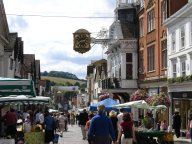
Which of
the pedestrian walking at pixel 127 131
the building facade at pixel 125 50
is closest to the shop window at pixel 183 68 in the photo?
the building facade at pixel 125 50

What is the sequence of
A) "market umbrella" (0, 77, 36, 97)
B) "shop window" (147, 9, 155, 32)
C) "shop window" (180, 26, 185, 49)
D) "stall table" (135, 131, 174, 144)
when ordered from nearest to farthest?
"market umbrella" (0, 77, 36, 97), "stall table" (135, 131, 174, 144), "shop window" (180, 26, 185, 49), "shop window" (147, 9, 155, 32)

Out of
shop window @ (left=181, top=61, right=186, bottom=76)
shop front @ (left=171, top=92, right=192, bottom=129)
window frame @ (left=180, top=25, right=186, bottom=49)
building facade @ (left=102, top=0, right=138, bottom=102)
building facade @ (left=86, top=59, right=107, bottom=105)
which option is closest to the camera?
shop front @ (left=171, top=92, right=192, bottom=129)

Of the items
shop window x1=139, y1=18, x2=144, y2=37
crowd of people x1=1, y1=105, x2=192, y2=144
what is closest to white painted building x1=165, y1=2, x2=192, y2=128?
crowd of people x1=1, y1=105, x2=192, y2=144

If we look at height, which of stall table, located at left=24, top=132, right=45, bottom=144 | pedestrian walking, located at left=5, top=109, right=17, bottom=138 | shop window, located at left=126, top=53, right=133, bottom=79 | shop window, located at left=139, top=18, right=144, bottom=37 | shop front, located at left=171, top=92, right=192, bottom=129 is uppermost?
shop window, located at left=139, top=18, right=144, bottom=37

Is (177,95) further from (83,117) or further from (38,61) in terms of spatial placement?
(38,61)

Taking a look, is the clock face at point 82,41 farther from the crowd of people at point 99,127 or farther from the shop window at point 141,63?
the shop window at point 141,63

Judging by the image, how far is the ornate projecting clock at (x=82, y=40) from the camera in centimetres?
3052

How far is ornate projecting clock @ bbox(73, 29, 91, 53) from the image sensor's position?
Result: 30.5 meters

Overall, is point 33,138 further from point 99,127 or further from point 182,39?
point 182,39

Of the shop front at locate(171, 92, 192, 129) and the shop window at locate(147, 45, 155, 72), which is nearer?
the shop front at locate(171, 92, 192, 129)

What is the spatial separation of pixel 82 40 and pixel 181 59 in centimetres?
696

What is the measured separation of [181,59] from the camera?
108 ft

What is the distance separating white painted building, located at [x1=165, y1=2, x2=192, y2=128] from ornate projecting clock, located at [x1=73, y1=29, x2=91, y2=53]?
6.31 metres

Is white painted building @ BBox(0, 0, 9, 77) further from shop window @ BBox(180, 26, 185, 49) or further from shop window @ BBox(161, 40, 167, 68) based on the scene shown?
shop window @ BBox(180, 26, 185, 49)
